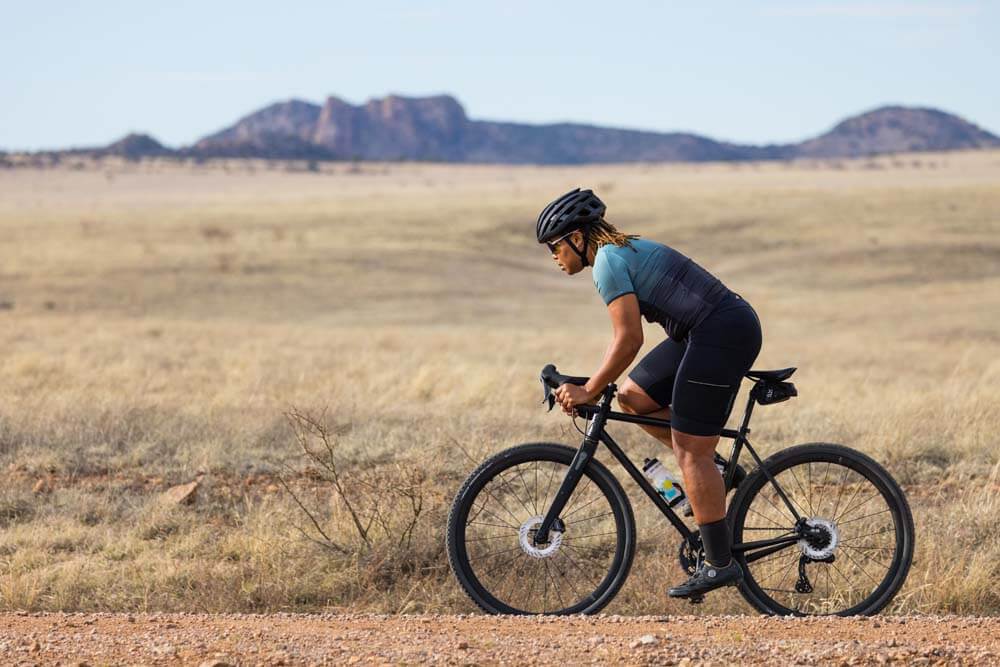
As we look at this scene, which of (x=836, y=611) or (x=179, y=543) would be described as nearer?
(x=836, y=611)

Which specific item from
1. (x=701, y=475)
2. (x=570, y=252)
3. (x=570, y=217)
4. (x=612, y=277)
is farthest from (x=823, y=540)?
(x=570, y=217)

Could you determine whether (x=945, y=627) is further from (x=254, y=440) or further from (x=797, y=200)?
(x=797, y=200)

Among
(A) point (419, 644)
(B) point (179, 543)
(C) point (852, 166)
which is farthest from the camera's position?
(C) point (852, 166)

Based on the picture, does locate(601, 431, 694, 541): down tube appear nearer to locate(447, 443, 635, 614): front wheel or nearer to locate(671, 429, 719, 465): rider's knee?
locate(447, 443, 635, 614): front wheel

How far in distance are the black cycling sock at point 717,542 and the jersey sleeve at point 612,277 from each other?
111 cm

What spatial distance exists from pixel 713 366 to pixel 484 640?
57.8 inches

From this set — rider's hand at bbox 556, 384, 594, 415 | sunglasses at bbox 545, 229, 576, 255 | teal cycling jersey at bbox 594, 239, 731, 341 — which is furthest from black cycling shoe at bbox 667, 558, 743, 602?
sunglasses at bbox 545, 229, 576, 255

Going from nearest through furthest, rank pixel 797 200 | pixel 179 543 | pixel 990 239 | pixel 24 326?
pixel 179 543, pixel 24 326, pixel 990 239, pixel 797 200

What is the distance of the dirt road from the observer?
4172 millimetres

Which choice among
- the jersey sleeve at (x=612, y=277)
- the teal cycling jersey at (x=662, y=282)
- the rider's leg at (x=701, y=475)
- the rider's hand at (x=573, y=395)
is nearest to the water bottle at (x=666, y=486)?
the rider's leg at (x=701, y=475)

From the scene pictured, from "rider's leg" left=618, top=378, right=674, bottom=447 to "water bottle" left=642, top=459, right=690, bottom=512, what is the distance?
129 millimetres

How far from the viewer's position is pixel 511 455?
5.09 metres

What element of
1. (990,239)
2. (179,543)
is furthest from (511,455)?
(990,239)

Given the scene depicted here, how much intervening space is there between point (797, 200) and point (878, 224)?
878 cm
